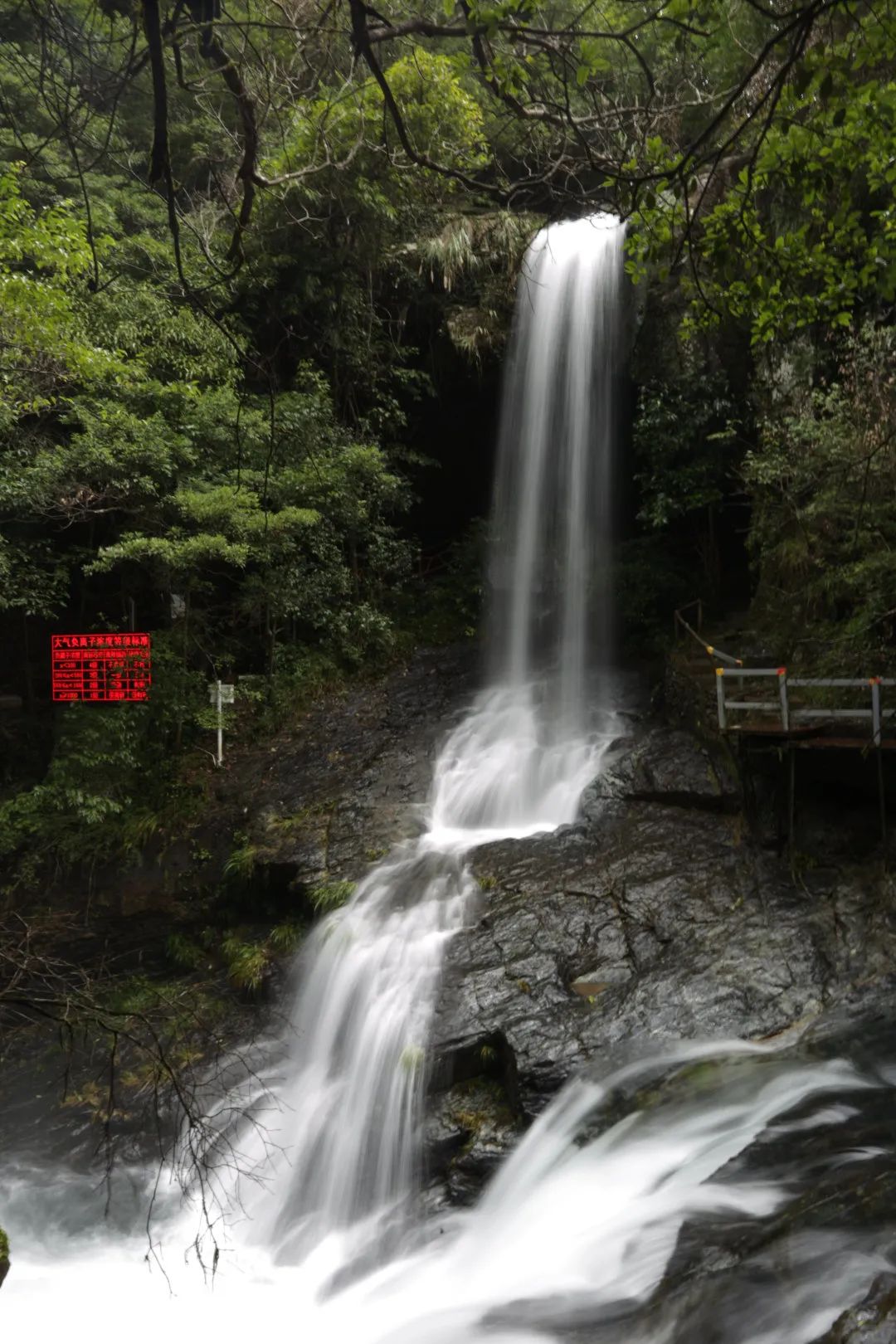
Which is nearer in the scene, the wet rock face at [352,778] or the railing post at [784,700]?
the railing post at [784,700]

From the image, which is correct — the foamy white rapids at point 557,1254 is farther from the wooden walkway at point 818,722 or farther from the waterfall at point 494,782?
→ the wooden walkway at point 818,722

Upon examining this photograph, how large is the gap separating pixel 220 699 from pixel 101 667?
56.7 inches

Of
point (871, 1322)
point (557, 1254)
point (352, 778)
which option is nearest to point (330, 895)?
point (352, 778)

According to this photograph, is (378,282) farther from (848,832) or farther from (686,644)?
(848,832)

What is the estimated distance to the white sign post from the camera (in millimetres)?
11383

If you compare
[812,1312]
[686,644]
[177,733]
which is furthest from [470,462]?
[812,1312]

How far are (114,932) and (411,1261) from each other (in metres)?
5.55

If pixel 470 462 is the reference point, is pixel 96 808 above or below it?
below

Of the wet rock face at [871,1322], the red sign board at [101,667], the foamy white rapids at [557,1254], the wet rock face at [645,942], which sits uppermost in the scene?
the red sign board at [101,667]

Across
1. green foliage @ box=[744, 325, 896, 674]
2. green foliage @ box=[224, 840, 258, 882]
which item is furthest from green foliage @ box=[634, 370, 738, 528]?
green foliage @ box=[224, 840, 258, 882]

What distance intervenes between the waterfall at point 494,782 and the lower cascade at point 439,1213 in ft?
0.09

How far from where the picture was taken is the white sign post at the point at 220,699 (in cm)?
1138

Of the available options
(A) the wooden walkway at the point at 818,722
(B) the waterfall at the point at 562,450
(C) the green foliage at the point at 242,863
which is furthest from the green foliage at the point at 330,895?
Answer: (B) the waterfall at the point at 562,450

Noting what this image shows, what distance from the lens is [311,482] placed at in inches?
475
